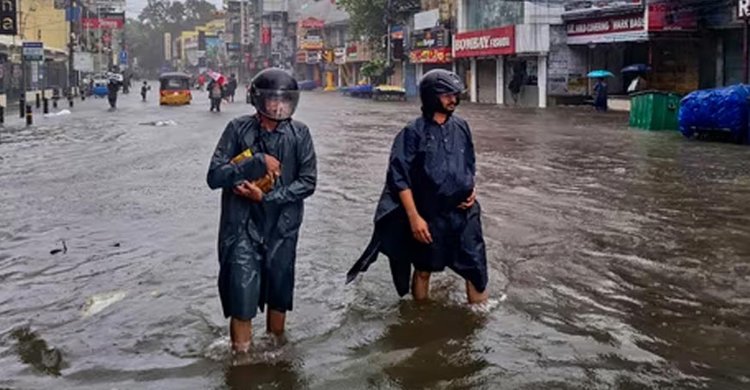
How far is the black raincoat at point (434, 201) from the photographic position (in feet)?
18.5

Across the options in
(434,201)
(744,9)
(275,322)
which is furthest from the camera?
(744,9)

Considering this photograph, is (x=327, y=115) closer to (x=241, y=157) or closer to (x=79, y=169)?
(x=79, y=169)

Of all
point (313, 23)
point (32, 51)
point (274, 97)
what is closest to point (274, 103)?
point (274, 97)

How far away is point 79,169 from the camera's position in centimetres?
1585

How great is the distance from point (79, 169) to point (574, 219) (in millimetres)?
9603

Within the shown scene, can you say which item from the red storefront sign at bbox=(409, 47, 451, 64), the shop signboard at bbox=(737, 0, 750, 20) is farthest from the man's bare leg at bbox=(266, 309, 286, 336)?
the red storefront sign at bbox=(409, 47, 451, 64)

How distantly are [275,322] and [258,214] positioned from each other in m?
0.79

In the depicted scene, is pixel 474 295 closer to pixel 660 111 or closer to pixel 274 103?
pixel 274 103

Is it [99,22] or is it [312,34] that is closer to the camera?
[99,22]

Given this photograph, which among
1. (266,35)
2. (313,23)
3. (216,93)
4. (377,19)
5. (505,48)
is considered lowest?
(216,93)

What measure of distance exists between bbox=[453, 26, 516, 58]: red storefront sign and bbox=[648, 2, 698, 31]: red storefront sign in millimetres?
10333

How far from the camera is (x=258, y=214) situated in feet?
16.1

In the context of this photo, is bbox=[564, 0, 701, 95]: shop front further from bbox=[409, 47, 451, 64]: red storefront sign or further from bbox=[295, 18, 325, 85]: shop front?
bbox=[295, 18, 325, 85]: shop front

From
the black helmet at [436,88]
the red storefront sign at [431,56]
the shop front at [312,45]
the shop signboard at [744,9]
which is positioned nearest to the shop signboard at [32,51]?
the red storefront sign at [431,56]
